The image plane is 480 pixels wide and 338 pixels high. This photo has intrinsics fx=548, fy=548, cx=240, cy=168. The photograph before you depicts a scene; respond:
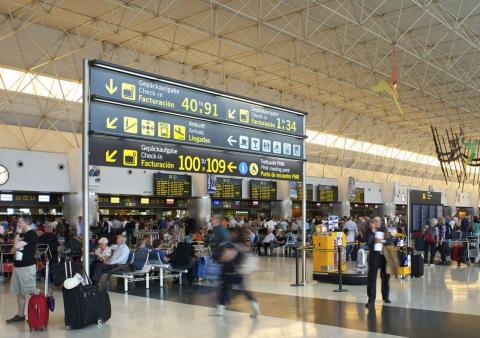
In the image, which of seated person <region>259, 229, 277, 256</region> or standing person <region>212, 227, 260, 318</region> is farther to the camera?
seated person <region>259, 229, 277, 256</region>

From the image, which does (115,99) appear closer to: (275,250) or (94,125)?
(94,125)

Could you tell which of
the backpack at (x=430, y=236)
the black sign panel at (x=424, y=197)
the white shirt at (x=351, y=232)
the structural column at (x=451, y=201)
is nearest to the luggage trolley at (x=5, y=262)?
the white shirt at (x=351, y=232)

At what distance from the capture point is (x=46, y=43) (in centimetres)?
2186

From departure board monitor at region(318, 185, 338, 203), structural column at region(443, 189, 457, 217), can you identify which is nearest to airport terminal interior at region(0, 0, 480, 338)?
departure board monitor at region(318, 185, 338, 203)

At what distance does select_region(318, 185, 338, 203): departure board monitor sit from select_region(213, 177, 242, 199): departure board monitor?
736 cm

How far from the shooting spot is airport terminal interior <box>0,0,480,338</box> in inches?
334

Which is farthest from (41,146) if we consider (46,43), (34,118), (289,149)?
(289,149)

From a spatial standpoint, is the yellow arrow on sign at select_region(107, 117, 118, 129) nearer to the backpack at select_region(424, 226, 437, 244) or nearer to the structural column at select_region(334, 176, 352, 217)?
the backpack at select_region(424, 226, 437, 244)

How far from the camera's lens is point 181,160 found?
9695mm

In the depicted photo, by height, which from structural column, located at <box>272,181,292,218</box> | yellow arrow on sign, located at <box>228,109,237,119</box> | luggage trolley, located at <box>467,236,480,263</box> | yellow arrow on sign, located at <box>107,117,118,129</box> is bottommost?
luggage trolley, located at <box>467,236,480,263</box>

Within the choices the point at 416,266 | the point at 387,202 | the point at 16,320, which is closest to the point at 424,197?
the point at 416,266

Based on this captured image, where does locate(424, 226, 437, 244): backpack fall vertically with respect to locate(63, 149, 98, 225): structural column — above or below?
below

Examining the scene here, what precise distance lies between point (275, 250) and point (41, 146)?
11.1m

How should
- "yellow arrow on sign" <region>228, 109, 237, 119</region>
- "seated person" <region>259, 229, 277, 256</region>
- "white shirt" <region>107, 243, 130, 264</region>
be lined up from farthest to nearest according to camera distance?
1. "seated person" <region>259, 229, 277, 256</region>
2. "white shirt" <region>107, 243, 130, 264</region>
3. "yellow arrow on sign" <region>228, 109, 237, 119</region>
